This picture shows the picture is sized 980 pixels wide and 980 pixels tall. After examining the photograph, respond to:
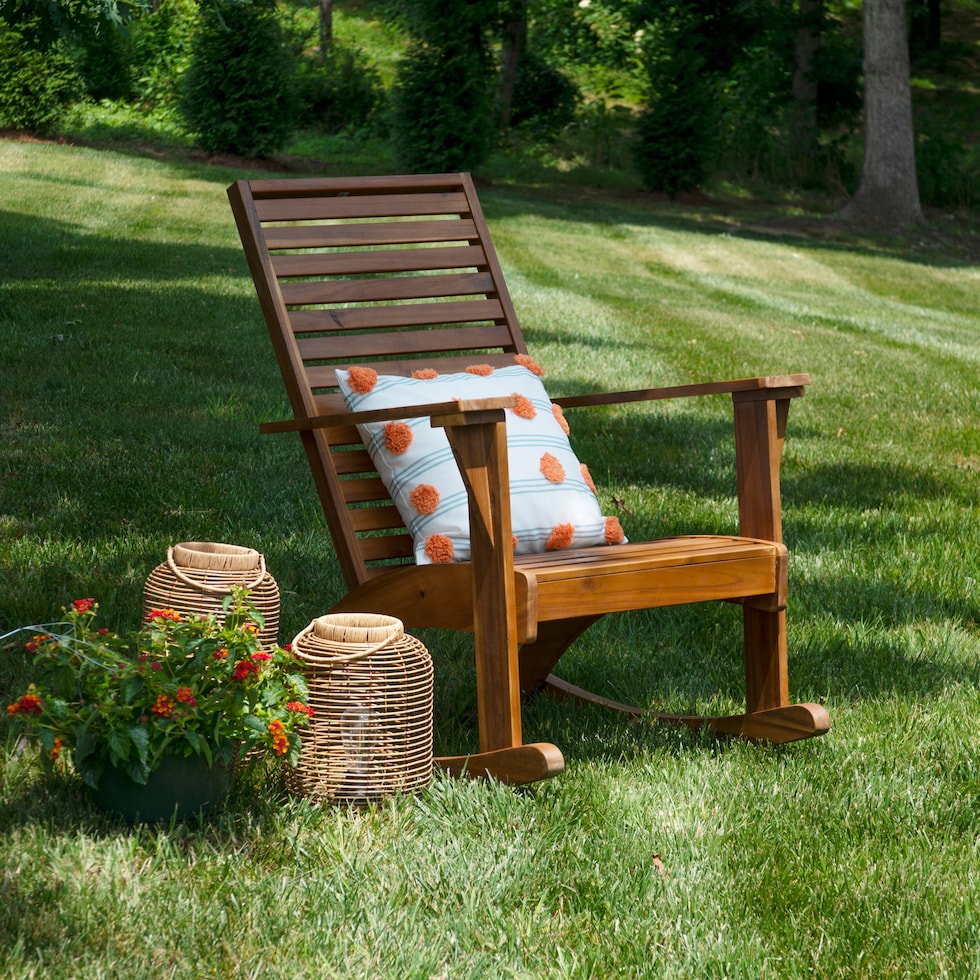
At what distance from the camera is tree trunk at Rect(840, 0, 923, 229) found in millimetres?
15508

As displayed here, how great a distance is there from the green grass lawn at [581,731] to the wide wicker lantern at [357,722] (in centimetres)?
6

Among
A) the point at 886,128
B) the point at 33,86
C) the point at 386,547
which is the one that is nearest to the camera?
the point at 386,547

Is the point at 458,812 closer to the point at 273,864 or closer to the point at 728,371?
the point at 273,864

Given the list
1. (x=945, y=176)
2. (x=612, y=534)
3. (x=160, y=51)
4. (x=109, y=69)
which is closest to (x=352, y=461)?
(x=612, y=534)

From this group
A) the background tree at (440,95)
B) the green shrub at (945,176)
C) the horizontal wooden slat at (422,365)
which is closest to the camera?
the horizontal wooden slat at (422,365)

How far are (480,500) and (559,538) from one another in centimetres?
61

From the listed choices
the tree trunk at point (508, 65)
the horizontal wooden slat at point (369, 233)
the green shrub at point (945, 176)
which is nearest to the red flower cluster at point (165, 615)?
the horizontal wooden slat at point (369, 233)

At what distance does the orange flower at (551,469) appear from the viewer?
118 inches

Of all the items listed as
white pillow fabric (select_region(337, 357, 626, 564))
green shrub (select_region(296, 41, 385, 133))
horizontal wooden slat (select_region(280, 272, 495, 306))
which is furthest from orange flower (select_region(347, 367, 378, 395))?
green shrub (select_region(296, 41, 385, 133))

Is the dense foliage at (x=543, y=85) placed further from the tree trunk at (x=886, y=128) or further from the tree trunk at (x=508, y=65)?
the tree trunk at (x=886, y=128)

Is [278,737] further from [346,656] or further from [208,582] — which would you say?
[208,582]

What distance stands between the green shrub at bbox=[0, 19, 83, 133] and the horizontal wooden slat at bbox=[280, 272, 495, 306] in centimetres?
1433

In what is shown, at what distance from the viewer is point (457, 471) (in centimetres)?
299

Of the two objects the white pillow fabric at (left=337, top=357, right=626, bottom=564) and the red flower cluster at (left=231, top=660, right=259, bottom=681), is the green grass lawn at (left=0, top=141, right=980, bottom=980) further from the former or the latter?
the white pillow fabric at (left=337, top=357, right=626, bottom=564)
